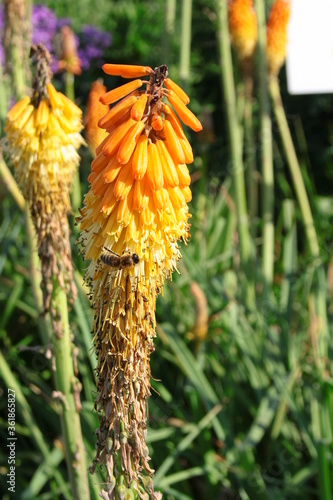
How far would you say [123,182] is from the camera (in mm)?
1174

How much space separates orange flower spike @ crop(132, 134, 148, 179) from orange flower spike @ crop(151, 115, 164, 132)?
0.04m

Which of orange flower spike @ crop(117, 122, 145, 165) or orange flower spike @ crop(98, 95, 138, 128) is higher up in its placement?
orange flower spike @ crop(98, 95, 138, 128)

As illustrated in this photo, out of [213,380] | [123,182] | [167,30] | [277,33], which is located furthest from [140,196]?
[167,30]

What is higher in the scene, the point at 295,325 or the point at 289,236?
the point at 289,236

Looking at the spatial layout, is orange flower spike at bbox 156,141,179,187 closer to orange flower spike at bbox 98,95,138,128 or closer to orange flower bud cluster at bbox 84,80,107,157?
orange flower spike at bbox 98,95,138,128

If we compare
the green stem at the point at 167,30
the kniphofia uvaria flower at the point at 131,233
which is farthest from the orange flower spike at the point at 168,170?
the green stem at the point at 167,30

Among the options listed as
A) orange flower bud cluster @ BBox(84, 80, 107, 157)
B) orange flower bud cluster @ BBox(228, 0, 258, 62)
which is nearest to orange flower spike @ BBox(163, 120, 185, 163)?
orange flower bud cluster @ BBox(84, 80, 107, 157)

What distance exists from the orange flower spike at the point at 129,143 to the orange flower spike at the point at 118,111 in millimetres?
47

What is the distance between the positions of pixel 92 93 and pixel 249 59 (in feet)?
4.24

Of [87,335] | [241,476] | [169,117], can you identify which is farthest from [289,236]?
[169,117]

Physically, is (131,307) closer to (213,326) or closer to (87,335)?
(87,335)

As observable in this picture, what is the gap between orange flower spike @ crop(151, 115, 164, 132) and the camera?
117 cm

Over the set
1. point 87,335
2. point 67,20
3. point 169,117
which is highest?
point 67,20

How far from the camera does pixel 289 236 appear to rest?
3.47 m
